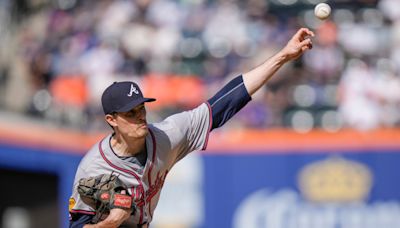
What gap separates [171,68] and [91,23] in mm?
2030

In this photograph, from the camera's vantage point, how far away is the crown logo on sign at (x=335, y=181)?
11.4 m

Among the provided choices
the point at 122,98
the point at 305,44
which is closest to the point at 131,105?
the point at 122,98

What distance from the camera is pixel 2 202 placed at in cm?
1195

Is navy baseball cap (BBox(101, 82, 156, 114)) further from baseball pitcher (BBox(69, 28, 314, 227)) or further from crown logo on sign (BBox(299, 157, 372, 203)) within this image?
crown logo on sign (BBox(299, 157, 372, 203))

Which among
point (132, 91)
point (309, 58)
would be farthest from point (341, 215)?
point (132, 91)

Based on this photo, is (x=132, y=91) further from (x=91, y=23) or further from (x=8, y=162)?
(x=91, y=23)

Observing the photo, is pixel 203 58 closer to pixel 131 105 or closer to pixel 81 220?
pixel 131 105

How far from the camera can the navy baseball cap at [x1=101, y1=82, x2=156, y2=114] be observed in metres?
5.03

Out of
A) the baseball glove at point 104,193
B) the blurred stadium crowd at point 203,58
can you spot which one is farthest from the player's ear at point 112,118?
the blurred stadium crowd at point 203,58

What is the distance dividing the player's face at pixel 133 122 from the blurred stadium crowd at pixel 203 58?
6.57 meters

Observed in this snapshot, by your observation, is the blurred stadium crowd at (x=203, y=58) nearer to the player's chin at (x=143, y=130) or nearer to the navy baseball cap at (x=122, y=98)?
the navy baseball cap at (x=122, y=98)

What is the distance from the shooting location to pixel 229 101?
5.48m

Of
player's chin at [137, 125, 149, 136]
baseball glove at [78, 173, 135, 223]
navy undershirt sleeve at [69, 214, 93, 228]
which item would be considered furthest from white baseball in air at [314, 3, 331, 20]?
navy undershirt sleeve at [69, 214, 93, 228]

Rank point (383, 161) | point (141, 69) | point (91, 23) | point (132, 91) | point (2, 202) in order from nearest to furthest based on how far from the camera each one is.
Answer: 1. point (132, 91)
2. point (383, 161)
3. point (2, 202)
4. point (141, 69)
5. point (91, 23)
